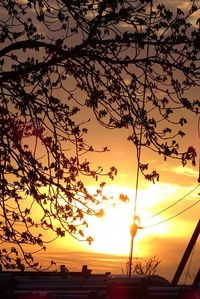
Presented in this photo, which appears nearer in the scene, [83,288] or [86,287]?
[83,288]

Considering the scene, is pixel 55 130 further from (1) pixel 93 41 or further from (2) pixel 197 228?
(2) pixel 197 228

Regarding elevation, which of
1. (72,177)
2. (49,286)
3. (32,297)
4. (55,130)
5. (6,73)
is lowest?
(32,297)

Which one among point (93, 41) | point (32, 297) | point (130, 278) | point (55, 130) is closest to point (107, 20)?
point (93, 41)

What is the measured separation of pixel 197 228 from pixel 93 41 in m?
11.7

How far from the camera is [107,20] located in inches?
508

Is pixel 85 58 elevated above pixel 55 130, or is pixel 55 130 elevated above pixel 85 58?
pixel 85 58

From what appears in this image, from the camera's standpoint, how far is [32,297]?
13.3 metres

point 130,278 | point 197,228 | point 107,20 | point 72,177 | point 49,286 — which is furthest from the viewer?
point 197,228

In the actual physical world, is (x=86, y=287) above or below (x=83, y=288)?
above

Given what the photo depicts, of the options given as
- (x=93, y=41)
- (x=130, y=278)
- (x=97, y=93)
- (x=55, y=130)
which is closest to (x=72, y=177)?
(x=55, y=130)

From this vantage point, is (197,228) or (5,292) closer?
(5,292)

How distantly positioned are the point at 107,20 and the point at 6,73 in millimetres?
2555

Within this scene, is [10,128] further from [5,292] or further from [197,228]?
[197,228]

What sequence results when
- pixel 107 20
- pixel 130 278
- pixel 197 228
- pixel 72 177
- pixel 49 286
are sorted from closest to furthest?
1. pixel 107 20
2. pixel 72 177
3. pixel 49 286
4. pixel 130 278
5. pixel 197 228
